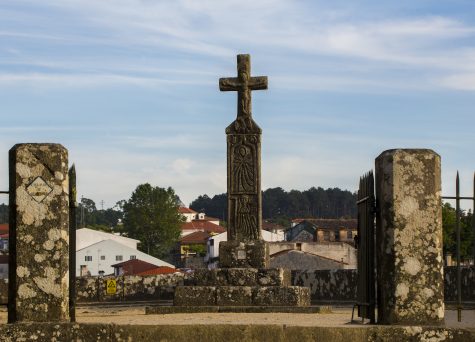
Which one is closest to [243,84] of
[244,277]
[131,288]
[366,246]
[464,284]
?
[244,277]

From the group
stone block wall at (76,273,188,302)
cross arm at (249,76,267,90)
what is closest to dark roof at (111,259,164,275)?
stone block wall at (76,273,188,302)

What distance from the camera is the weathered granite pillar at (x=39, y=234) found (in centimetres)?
916

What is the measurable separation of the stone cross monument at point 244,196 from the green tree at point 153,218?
122 metres

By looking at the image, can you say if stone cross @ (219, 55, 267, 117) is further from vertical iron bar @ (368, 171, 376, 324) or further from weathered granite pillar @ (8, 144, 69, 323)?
weathered granite pillar @ (8, 144, 69, 323)

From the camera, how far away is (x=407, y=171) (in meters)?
9.25

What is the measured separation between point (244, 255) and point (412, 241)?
12.0 meters

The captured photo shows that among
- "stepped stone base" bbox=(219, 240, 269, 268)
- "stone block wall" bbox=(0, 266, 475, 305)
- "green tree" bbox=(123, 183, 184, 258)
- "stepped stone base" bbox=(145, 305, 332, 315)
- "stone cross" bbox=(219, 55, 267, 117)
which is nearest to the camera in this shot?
"stepped stone base" bbox=(145, 305, 332, 315)

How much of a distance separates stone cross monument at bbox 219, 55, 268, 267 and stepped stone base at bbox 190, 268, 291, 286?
0.42m

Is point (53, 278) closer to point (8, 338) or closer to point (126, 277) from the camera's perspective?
point (8, 338)

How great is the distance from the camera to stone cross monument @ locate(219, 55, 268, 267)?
2112 cm

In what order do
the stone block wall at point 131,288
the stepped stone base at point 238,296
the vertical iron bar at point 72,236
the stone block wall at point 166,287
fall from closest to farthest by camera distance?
the vertical iron bar at point 72,236, the stepped stone base at point 238,296, the stone block wall at point 166,287, the stone block wall at point 131,288

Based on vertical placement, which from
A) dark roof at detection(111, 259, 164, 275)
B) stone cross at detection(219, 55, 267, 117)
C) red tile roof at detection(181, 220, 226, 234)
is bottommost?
dark roof at detection(111, 259, 164, 275)

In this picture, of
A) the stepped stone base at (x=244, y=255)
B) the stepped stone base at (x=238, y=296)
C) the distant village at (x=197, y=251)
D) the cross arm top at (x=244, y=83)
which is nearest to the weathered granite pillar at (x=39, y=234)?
the stepped stone base at (x=238, y=296)

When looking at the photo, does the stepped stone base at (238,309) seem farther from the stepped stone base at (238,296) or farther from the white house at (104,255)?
the white house at (104,255)
